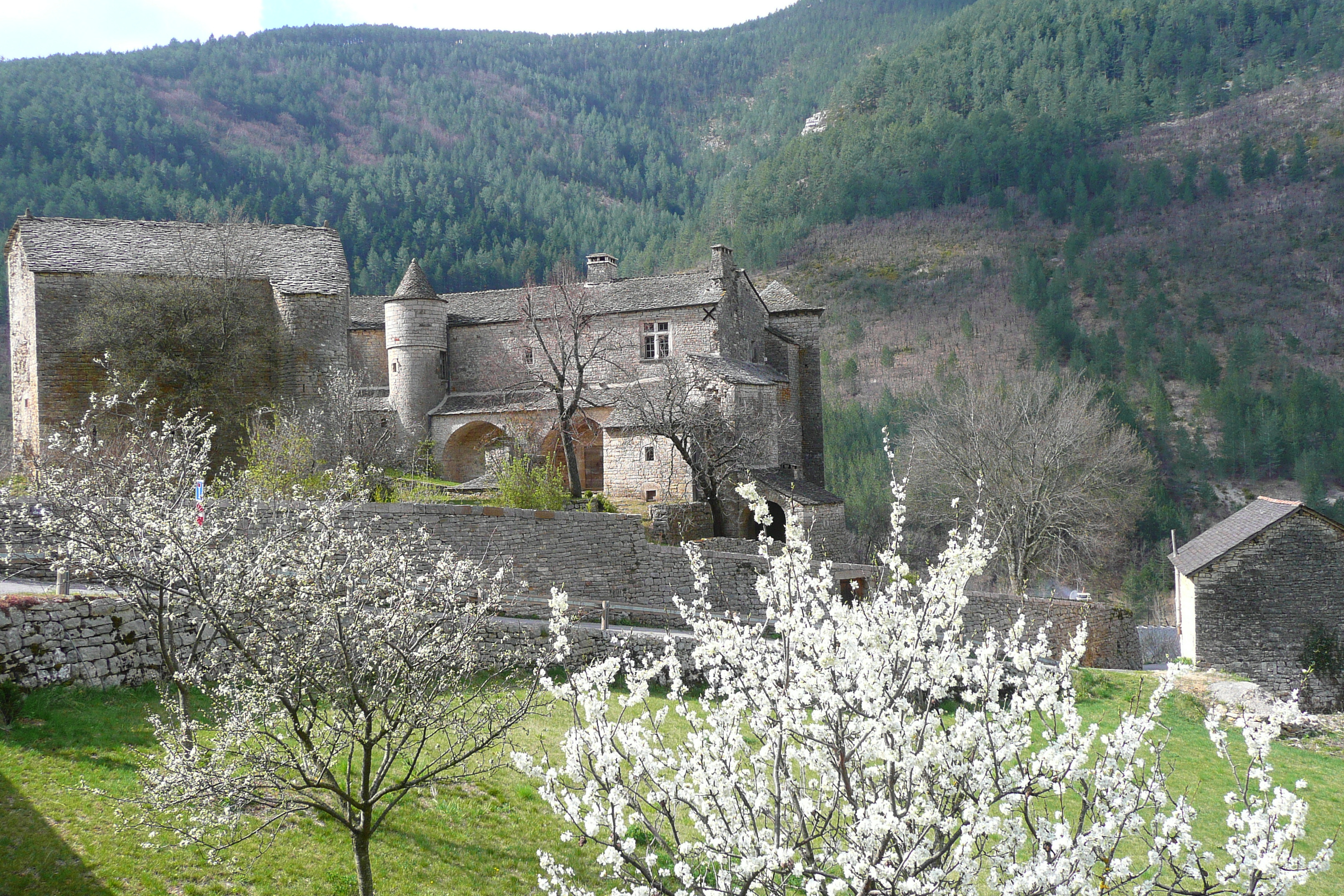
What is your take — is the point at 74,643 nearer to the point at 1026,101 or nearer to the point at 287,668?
the point at 287,668

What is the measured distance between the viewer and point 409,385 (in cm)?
3700

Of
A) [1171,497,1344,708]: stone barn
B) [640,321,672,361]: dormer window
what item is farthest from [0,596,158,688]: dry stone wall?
[1171,497,1344,708]: stone barn

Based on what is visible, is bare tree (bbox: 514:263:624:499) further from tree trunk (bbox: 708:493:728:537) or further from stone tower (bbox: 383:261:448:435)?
tree trunk (bbox: 708:493:728:537)

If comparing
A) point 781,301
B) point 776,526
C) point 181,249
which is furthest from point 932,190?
point 181,249

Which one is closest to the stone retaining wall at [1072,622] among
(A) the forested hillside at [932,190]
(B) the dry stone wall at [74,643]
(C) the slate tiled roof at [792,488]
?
(C) the slate tiled roof at [792,488]

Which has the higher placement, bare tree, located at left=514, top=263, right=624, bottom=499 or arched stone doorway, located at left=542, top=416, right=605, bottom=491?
bare tree, located at left=514, top=263, right=624, bottom=499

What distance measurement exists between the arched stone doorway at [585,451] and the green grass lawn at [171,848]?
2225cm

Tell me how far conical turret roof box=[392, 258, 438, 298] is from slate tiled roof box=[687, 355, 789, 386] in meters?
11.8

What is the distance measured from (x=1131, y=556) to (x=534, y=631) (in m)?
49.1

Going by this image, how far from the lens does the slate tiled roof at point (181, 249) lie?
29547 millimetres

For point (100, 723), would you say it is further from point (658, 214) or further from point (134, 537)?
point (658, 214)

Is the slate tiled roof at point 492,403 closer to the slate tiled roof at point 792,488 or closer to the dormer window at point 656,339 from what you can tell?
the dormer window at point 656,339

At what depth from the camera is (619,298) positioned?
37.1 m

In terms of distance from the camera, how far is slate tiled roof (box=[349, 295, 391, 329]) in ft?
131
